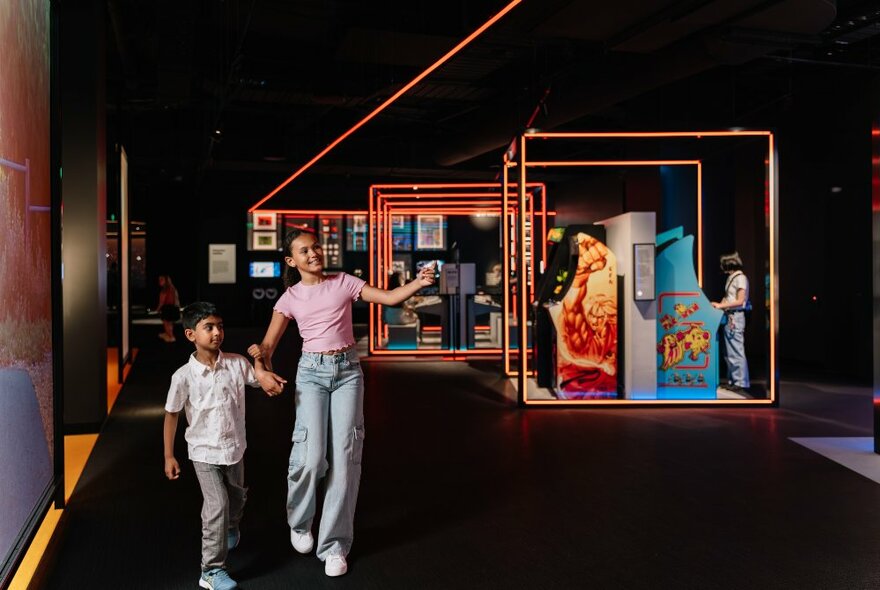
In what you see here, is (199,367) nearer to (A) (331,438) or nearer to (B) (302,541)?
(A) (331,438)

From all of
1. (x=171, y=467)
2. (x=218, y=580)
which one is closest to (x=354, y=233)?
(x=171, y=467)

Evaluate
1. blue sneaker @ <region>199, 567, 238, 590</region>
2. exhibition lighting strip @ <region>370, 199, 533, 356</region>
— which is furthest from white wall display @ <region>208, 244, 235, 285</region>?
blue sneaker @ <region>199, 567, 238, 590</region>

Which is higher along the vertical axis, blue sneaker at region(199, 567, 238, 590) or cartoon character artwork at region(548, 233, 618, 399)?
cartoon character artwork at region(548, 233, 618, 399)

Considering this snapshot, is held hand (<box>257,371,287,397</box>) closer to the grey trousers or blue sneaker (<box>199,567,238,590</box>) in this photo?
the grey trousers

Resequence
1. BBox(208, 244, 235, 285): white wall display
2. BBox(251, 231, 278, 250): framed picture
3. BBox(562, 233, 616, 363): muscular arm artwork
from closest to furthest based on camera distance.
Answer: BBox(562, 233, 616, 363): muscular arm artwork → BBox(208, 244, 235, 285): white wall display → BBox(251, 231, 278, 250): framed picture

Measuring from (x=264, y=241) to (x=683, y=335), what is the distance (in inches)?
545

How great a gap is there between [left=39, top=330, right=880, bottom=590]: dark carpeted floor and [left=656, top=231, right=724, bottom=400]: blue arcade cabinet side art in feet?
1.75

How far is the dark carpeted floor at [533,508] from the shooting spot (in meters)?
3.36

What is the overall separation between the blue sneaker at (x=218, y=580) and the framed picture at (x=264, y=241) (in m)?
17.0

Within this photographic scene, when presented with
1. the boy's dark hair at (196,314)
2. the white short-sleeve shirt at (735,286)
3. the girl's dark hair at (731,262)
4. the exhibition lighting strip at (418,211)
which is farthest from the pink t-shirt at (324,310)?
the exhibition lighting strip at (418,211)

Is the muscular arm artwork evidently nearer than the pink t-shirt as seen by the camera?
No

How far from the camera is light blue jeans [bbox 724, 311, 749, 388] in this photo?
27.5ft

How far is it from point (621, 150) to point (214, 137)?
7.68 m

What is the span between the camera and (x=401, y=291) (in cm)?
336
